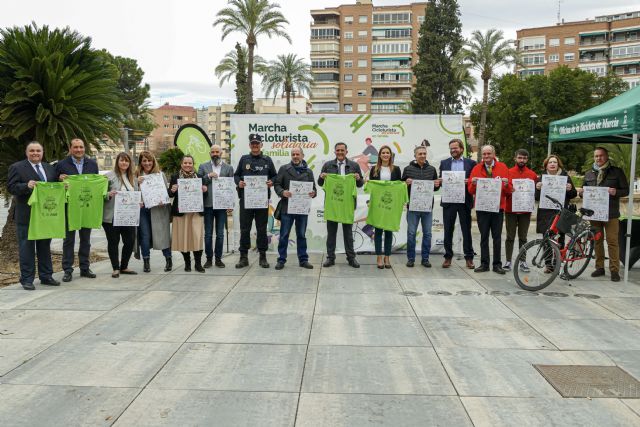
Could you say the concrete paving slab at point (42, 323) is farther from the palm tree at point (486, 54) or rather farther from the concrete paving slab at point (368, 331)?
the palm tree at point (486, 54)

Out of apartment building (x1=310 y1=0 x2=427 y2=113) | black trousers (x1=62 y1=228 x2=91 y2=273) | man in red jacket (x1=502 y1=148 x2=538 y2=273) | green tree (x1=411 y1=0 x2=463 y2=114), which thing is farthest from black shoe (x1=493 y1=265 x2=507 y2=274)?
apartment building (x1=310 y1=0 x2=427 y2=113)

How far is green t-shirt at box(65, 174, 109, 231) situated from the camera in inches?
327

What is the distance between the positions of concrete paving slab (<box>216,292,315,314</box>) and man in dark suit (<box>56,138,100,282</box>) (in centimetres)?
260

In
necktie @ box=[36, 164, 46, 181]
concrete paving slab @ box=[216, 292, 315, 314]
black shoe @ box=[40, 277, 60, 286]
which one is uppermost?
necktie @ box=[36, 164, 46, 181]

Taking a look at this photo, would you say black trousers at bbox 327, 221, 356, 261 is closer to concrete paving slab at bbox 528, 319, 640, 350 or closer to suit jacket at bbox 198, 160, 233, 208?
suit jacket at bbox 198, 160, 233, 208

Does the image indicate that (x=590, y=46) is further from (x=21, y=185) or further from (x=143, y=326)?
(x=143, y=326)

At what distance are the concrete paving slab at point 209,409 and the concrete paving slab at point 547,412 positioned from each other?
1265 millimetres

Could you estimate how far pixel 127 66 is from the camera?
6600cm

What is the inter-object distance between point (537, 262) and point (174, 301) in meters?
4.91

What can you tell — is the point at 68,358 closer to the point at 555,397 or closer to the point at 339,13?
the point at 555,397

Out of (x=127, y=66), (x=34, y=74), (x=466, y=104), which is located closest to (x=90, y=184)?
(x=34, y=74)

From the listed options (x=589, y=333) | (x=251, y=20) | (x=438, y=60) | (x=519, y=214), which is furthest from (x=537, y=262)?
(x=438, y=60)

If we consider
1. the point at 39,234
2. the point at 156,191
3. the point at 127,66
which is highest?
the point at 127,66

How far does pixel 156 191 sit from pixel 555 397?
6460mm
